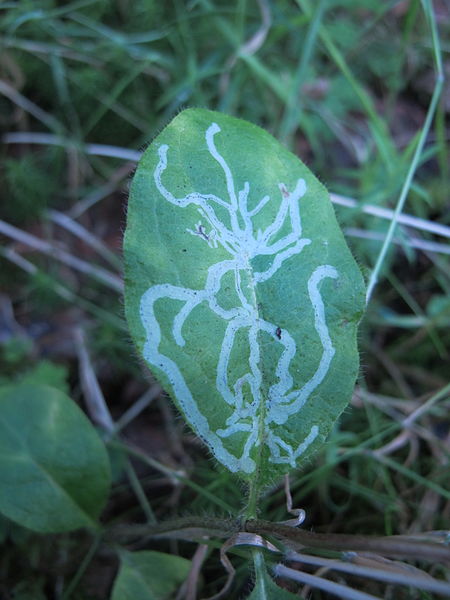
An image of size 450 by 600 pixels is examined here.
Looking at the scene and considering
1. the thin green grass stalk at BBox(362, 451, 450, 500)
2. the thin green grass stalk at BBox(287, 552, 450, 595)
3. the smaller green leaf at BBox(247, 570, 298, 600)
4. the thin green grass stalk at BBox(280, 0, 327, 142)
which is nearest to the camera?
the thin green grass stalk at BBox(287, 552, 450, 595)

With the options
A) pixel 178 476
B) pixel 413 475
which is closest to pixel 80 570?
pixel 178 476

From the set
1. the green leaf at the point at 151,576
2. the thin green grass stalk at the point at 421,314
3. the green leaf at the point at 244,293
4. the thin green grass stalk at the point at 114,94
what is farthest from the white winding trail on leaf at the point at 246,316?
the thin green grass stalk at the point at 114,94

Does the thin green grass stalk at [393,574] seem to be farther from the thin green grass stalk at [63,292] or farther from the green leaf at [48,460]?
the thin green grass stalk at [63,292]

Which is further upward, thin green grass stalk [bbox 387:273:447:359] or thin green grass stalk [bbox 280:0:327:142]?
thin green grass stalk [bbox 280:0:327:142]

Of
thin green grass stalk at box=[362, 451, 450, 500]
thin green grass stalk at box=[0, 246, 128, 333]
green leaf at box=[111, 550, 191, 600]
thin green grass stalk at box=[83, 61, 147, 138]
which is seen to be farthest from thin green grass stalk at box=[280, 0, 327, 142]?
green leaf at box=[111, 550, 191, 600]

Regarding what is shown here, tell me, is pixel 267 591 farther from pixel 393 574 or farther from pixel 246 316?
pixel 246 316

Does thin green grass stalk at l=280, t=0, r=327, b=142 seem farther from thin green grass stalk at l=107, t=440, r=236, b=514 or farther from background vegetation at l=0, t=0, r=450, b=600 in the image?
thin green grass stalk at l=107, t=440, r=236, b=514
